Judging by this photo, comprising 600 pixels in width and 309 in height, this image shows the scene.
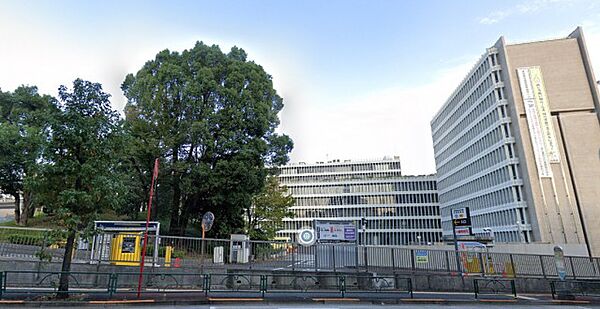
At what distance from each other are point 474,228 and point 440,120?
1192 inches

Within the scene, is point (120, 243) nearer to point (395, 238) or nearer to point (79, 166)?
point (79, 166)

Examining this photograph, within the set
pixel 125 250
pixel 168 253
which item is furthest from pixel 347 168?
pixel 125 250

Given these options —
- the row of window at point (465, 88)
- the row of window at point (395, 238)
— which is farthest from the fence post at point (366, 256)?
the row of window at point (395, 238)

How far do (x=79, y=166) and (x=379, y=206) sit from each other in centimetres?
9346

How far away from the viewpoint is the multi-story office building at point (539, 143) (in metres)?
52.2

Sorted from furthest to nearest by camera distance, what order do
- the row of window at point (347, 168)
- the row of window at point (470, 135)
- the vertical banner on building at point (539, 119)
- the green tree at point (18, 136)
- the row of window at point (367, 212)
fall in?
the row of window at point (347, 168) < the row of window at point (367, 212) < the row of window at point (470, 135) < the vertical banner on building at point (539, 119) < the green tree at point (18, 136)

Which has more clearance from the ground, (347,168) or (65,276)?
(347,168)

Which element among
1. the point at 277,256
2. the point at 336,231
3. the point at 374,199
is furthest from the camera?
the point at 374,199

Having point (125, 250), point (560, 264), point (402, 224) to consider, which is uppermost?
point (402, 224)

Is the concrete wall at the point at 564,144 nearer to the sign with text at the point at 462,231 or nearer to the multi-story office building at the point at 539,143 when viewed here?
the multi-story office building at the point at 539,143

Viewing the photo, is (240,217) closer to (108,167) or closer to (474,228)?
(108,167)

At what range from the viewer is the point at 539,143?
55.4 metres

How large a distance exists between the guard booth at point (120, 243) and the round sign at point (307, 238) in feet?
25.5

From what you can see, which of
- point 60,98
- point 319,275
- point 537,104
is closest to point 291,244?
point 319,275
